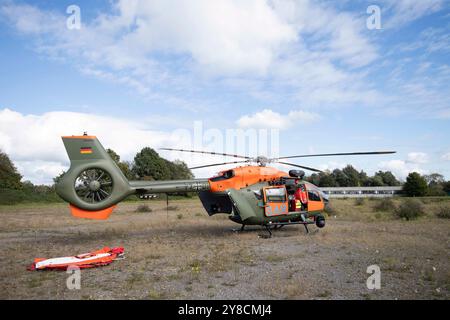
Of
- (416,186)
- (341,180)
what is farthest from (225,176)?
(341,180)

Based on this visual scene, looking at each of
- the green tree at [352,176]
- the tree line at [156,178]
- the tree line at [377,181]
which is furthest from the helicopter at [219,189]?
the green tree at [352,176]

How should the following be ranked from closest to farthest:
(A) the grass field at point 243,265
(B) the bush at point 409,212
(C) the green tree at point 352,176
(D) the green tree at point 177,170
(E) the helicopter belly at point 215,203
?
(A) the grass field at point 243,265
(E) the helicopter belly at point 215,203
(B) the bush at point 409,212
(D) the green tree at point 177,170
(C) the green tree at point 352,176

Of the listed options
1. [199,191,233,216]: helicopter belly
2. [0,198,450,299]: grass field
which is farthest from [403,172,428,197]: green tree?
[199,191,233,216]: helicopter belly

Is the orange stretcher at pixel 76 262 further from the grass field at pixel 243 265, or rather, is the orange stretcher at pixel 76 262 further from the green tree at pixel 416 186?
the green tree at pixel 416 186

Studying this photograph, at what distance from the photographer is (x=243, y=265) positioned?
32.5ft

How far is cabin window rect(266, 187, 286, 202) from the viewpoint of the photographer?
14.9 metres

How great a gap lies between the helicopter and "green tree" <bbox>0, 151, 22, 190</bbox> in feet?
162

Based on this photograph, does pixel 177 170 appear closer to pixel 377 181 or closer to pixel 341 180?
pixel 341 180

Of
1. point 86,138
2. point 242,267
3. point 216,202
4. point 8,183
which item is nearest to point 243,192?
point 216,202

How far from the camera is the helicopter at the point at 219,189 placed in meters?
12.1

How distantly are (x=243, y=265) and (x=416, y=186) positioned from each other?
69832 mm

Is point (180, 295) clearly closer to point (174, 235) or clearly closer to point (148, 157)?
point (174, 235)

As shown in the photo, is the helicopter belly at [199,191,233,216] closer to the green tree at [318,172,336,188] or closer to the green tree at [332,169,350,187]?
the green tree at [318,172,336,188]

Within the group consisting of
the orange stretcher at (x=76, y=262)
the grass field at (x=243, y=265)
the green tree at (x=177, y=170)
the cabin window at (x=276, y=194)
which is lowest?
the grass field at (x=243, y=265)
